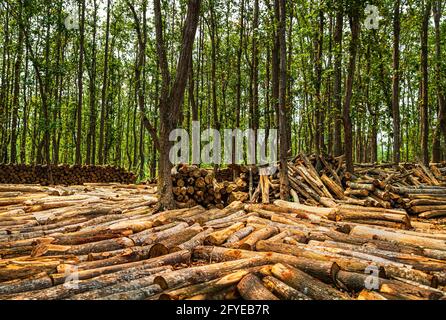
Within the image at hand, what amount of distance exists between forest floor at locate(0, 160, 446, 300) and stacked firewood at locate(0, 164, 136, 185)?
31.6ft

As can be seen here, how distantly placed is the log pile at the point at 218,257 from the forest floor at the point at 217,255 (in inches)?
0.6

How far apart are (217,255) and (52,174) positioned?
51.3 ft

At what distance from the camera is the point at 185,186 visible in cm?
927

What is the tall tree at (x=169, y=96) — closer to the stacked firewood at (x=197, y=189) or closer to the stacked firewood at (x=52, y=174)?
the stacked firewood at (x=197, y=189)

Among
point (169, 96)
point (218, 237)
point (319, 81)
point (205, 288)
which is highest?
point (319, 81)

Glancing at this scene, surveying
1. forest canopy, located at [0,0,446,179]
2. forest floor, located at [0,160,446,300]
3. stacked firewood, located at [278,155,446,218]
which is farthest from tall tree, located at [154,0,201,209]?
stacked firewood, located at [278,155,446,218]

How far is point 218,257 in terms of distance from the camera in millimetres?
4957

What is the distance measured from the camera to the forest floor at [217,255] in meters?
3.70

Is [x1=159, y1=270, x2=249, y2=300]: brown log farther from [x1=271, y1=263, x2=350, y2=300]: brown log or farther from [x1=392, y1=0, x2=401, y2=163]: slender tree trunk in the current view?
[x1=392, y1=0, x2=401, y2=163]: slender tree trunk

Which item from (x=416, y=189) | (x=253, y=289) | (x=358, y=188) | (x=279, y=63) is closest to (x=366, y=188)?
(x=358, y=188)

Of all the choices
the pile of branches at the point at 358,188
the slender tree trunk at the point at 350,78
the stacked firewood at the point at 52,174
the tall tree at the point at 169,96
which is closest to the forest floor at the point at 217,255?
the tall tree at the point at 169,96

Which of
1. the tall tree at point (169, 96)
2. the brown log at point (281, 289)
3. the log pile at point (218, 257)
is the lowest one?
the brown log at point (281, 289)

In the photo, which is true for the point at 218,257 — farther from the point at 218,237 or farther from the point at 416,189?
the point at 416,189
